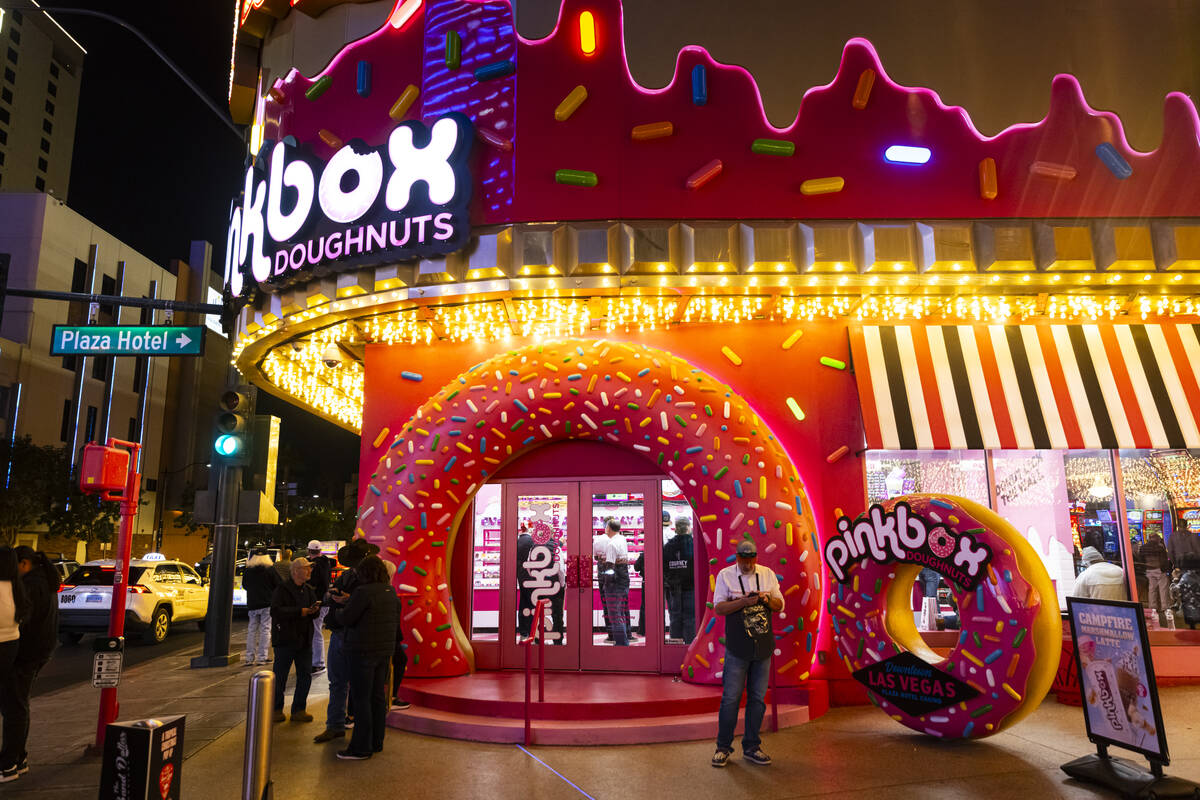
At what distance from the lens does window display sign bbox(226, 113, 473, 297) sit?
855cm

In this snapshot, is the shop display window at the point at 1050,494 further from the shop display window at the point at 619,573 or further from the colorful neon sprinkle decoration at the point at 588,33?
the colorful neon sprinkle decoration at the point at 588,33

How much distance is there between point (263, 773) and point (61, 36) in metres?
95.4

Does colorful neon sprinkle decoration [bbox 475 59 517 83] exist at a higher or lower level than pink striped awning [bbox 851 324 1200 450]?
higher

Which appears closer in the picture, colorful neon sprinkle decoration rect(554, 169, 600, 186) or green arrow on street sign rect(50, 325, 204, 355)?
colorful neon sprinkle decoration rect(554, 169, 600, 186)

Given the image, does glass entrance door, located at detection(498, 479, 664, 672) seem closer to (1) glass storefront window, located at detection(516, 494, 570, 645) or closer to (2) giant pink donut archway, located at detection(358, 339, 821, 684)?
(1) glass storefront window, located at detection(516, 494, 570, 645)

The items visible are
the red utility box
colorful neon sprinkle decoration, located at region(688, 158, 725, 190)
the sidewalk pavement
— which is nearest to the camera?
the sidewalk pavement

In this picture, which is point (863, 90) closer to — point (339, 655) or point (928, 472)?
point (928, 472)

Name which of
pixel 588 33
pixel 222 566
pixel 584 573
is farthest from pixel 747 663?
pixel 222 566

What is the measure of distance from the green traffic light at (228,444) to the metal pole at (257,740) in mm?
7461

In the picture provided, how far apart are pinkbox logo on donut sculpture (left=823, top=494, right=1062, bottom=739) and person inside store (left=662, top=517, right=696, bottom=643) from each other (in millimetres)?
2161

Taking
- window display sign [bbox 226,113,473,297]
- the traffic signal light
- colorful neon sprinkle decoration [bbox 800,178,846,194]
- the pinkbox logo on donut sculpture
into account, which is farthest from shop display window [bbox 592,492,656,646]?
the traffic signal light

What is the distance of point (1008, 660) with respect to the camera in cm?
626

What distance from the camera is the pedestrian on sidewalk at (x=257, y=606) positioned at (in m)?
11.4

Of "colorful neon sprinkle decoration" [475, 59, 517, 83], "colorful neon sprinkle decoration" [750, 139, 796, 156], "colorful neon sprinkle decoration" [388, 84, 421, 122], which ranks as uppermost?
"colorful neon sprinkle decoration" [475, 59, 517, 83]
